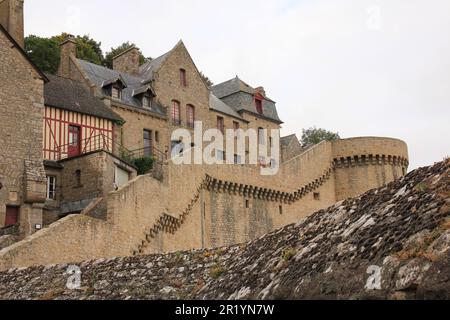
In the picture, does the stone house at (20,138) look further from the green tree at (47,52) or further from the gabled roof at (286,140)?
the gabled roof at (286,140)

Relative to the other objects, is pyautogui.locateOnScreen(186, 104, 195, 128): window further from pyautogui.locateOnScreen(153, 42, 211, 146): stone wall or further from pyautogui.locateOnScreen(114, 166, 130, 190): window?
pyautogui.locateOnScreen(114, 166, 130, 190): window

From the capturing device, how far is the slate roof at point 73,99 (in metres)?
27.4

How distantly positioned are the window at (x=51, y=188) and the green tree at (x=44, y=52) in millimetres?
19916

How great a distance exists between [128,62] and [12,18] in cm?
1306

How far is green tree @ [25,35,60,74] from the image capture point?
42938 millimetres

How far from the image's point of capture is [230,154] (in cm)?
3894

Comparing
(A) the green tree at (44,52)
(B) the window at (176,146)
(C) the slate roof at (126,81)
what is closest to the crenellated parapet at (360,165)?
(B) the window at (176,146)

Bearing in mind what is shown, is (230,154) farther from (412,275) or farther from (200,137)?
(412,275)

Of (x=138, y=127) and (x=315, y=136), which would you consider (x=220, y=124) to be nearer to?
(x=138, y=127)

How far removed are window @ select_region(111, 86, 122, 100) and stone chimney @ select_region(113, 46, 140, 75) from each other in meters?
5.24

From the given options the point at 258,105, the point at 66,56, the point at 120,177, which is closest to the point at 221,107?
the point at 258,105
